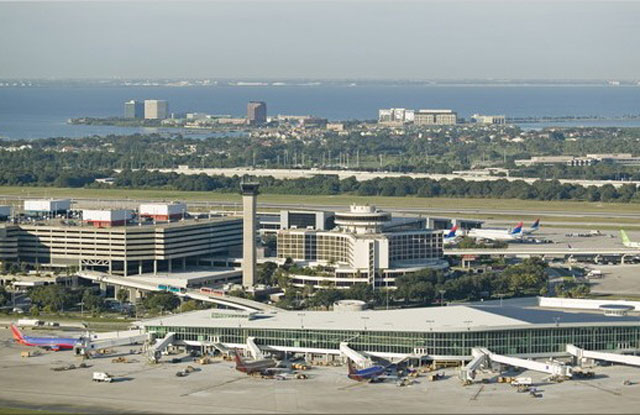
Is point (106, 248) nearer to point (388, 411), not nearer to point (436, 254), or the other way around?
point (436, 254)

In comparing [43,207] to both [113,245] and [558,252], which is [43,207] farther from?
[558,252]

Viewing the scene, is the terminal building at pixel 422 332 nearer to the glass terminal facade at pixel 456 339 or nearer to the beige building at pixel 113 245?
the glass terminal facade at pixel 456 339

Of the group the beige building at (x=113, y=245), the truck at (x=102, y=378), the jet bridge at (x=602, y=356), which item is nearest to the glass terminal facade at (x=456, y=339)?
the jet bridge at (x=602, y=356)

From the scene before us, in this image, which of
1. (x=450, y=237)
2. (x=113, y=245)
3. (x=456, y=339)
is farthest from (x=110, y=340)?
(x=450, y=237)

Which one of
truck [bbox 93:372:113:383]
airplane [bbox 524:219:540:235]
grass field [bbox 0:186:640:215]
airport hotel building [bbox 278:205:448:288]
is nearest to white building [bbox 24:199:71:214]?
airport hotel building [bbox 278:205:448:288]

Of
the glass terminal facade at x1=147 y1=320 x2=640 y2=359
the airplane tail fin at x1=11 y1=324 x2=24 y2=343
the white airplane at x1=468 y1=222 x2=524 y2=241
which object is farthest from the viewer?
the white airplane at x1=468 y1=222 x2=524 y2=241

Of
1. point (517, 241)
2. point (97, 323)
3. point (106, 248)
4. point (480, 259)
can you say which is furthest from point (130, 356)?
point (517, 241)

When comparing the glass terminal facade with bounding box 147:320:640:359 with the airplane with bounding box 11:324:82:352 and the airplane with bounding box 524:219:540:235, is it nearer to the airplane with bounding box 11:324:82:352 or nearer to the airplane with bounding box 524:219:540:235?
the airplane with bounding box 11:324:82:352
